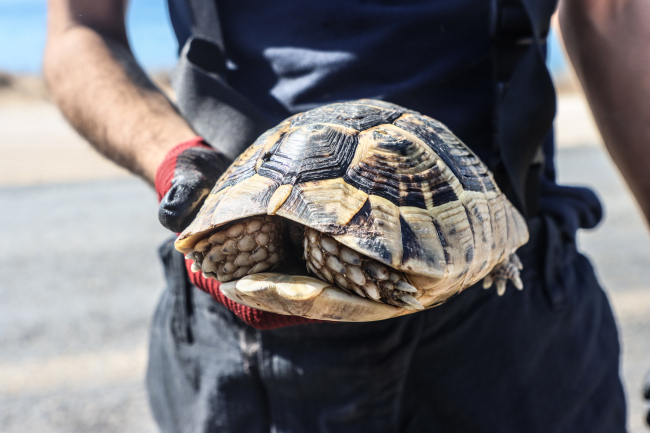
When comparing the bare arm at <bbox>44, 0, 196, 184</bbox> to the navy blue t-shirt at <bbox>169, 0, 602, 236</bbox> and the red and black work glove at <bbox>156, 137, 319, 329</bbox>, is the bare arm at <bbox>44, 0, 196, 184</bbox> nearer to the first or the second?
the red and black work glove at <bbox>156, 137, 319, 329</bbox>

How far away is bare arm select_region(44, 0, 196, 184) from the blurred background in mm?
2338

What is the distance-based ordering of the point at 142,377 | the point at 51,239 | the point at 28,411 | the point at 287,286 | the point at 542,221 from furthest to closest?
the point at 51,239 → the point at 142,377 → the point at 28,411 → the point at 542,221 → the point at 287,286

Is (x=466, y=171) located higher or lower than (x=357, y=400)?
higher

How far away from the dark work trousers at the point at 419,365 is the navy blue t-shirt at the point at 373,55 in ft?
1.84

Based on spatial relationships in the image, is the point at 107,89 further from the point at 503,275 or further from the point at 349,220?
the point at 503,275

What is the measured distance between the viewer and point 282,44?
1.86 m

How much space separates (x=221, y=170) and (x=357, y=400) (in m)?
0.94

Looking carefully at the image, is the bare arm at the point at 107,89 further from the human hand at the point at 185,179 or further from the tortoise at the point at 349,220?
the tortoise at the point at 349,220

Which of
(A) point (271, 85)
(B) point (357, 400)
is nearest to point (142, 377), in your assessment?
(B) point (357, 400)

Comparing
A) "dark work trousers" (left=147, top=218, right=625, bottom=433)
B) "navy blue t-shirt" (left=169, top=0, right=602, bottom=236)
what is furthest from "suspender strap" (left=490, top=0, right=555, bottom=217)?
"dark work trousers" (left=147, top=218, right=625, bottom=433)

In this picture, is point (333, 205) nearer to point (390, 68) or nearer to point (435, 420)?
point (390, 68)

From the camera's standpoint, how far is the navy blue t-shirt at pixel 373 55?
1.79 meters

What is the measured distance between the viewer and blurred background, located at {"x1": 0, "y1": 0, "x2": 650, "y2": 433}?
12.3 ft

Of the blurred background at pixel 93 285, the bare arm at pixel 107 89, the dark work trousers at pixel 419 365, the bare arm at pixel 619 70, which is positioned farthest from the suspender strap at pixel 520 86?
the blurred background at pixel 93 285
